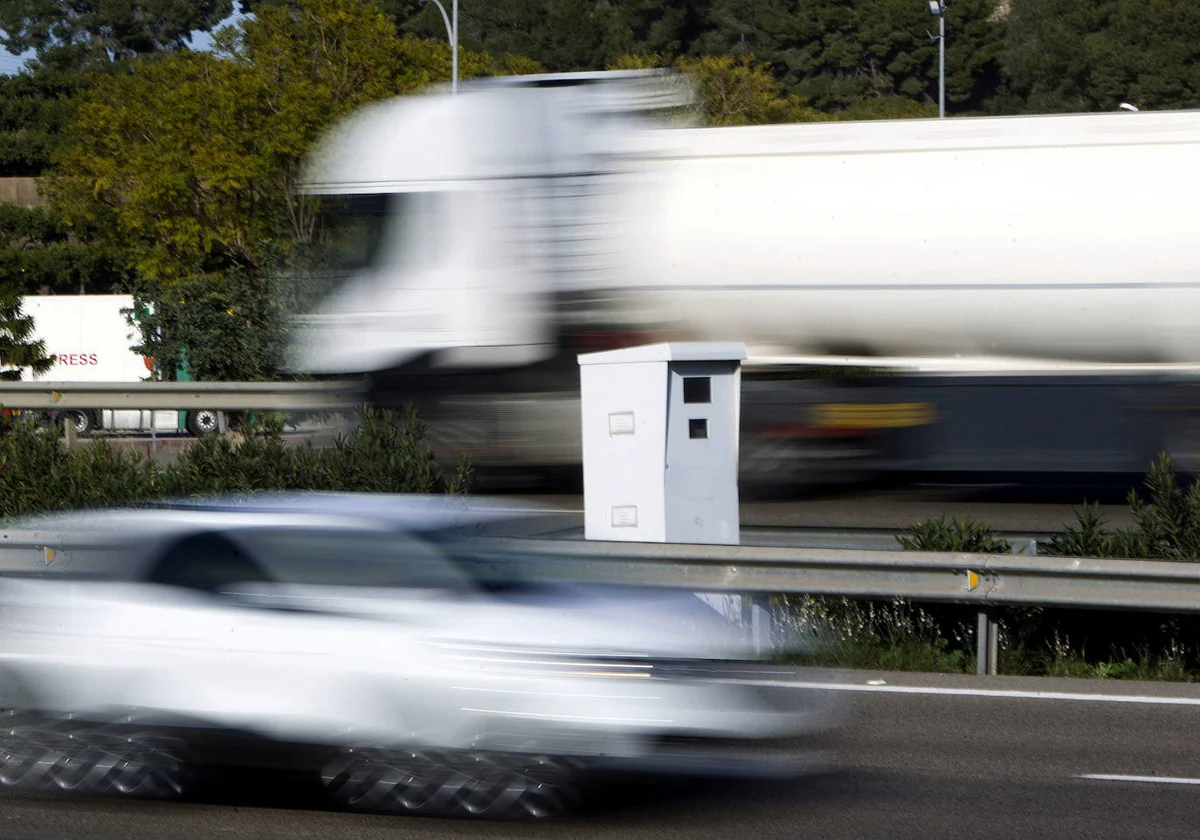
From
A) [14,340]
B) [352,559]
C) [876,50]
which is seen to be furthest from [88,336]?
[876,50]

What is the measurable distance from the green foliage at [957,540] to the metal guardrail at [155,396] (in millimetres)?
7283

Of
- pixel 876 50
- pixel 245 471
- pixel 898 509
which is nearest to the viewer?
pixel 245 471

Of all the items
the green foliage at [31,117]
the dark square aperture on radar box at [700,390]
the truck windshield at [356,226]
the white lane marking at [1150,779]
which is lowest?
the white lane marking at [1150,779]

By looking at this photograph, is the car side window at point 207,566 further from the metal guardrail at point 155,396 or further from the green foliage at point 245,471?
the metal guardrail at point 155,396

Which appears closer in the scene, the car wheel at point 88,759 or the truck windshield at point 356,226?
the car wheel at point 88,759

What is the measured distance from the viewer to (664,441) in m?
9.54

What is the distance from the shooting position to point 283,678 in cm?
580

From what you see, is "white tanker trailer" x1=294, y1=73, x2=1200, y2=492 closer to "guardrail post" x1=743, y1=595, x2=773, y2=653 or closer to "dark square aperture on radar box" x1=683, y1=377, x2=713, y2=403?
"dark square aperture on radar box" x1=683, y1=377, x2=713, y2=403

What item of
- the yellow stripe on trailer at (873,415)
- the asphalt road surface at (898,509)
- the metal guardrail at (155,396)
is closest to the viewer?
the yellow stripe on trailer at (873,415)

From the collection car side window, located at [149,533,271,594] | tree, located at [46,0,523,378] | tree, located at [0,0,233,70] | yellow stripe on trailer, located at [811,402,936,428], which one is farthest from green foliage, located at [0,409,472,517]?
tree, located at [0,0,233,70]

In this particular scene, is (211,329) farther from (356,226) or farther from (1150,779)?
(1150,779)

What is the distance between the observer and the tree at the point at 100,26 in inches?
4345

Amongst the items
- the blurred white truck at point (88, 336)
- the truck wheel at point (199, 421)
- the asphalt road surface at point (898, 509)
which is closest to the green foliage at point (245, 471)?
the asphalt road surface at point (898, 509)

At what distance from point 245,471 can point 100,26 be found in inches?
4285
